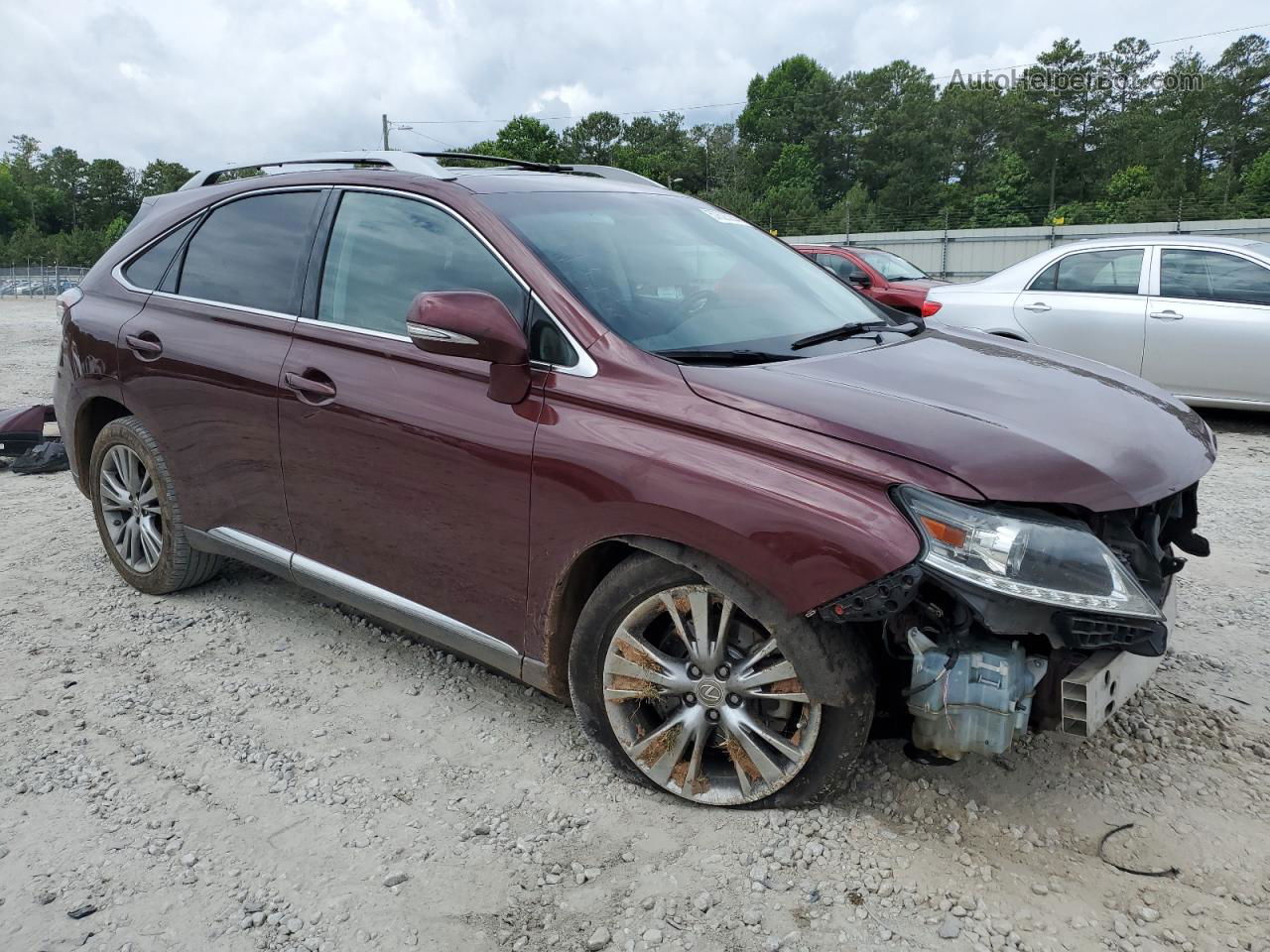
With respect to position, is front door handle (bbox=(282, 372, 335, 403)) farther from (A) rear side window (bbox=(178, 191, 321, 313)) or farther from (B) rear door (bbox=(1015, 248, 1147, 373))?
(B) rear door (bbox=(1015, 248, 1147, 373))

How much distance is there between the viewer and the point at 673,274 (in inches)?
130

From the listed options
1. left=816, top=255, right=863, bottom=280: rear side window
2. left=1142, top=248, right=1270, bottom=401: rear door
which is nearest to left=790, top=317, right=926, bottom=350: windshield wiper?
left=1142, top=248, right=1270, bottom=401: rear door

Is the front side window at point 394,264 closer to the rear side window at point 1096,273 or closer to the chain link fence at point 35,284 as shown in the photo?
the rear side window at point 1096,273

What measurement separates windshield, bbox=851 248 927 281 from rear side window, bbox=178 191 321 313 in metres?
11.8

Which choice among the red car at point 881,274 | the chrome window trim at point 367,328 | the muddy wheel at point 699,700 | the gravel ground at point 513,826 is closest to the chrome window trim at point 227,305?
the chrome window trim at point 367,328

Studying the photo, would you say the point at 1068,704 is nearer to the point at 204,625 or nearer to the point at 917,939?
the point at 917,939

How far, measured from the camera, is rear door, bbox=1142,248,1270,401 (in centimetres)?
762

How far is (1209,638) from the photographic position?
3979mm

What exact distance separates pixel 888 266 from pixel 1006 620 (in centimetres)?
1351

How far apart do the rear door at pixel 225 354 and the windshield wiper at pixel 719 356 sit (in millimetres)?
1537

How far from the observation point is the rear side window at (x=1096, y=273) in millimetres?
8234

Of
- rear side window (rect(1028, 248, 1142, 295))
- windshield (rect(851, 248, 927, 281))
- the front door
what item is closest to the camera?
the front door

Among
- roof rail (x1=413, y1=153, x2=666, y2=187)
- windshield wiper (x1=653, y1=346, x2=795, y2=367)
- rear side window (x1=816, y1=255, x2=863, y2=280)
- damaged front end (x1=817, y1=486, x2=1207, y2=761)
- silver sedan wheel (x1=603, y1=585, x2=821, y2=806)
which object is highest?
roof rail (x1=413, y1=153, x2=666, y2=187)

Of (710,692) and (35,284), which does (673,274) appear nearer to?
(710,692)
